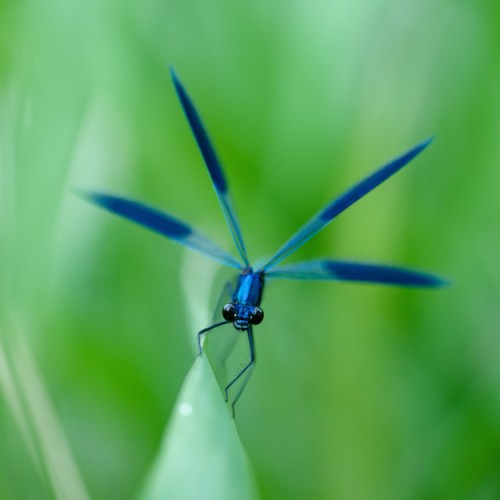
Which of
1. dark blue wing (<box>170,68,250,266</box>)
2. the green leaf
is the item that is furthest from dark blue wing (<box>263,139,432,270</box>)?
the green leaf

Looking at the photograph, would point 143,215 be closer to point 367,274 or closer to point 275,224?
point 275,224

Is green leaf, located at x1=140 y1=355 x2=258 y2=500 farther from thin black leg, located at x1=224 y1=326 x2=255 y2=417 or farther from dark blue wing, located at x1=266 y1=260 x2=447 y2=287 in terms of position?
dark blue wing, located at x1=266 y1=260 x2=447 y2=287

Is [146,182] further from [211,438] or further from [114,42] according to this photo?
[211,438]

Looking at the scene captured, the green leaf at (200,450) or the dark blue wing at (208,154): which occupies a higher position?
the dark blue wing at (208,154)

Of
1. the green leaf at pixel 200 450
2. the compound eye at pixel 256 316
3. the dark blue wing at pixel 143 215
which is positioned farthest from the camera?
the compound eye at pixel 256 316

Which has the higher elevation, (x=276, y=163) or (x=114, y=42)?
(x=114, y=42)

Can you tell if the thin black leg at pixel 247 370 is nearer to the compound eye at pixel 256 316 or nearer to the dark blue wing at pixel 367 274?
the compound eye at pixel 256 316

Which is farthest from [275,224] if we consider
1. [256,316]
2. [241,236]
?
[256,316]

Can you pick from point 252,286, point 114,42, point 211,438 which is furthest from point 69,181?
point 211,438

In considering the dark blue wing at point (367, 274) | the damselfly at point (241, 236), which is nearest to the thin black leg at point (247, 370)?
the damselfly at point (241, 236)
